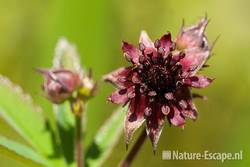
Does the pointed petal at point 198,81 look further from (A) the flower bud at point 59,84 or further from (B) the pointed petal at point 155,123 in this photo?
(A) the flower bud at point 59,84

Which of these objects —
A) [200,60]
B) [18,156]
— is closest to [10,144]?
[18,156]

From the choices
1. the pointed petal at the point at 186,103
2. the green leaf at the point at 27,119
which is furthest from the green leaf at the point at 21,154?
the pointed petal at the point at 186,103

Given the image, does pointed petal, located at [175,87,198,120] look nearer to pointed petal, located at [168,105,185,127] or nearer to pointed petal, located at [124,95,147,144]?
pointed petal, located at [168,105,185,127]

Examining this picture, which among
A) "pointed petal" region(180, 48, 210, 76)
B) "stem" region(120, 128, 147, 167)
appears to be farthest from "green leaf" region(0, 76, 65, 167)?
"pointed petal" region(180, 48, 210, 76)

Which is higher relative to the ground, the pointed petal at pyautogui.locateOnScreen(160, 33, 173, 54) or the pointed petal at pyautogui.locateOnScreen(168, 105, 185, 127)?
the pointed petal at pyautogui.locateOnScreen(160, 33, 173, 54)

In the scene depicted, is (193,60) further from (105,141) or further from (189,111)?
(105,141)
